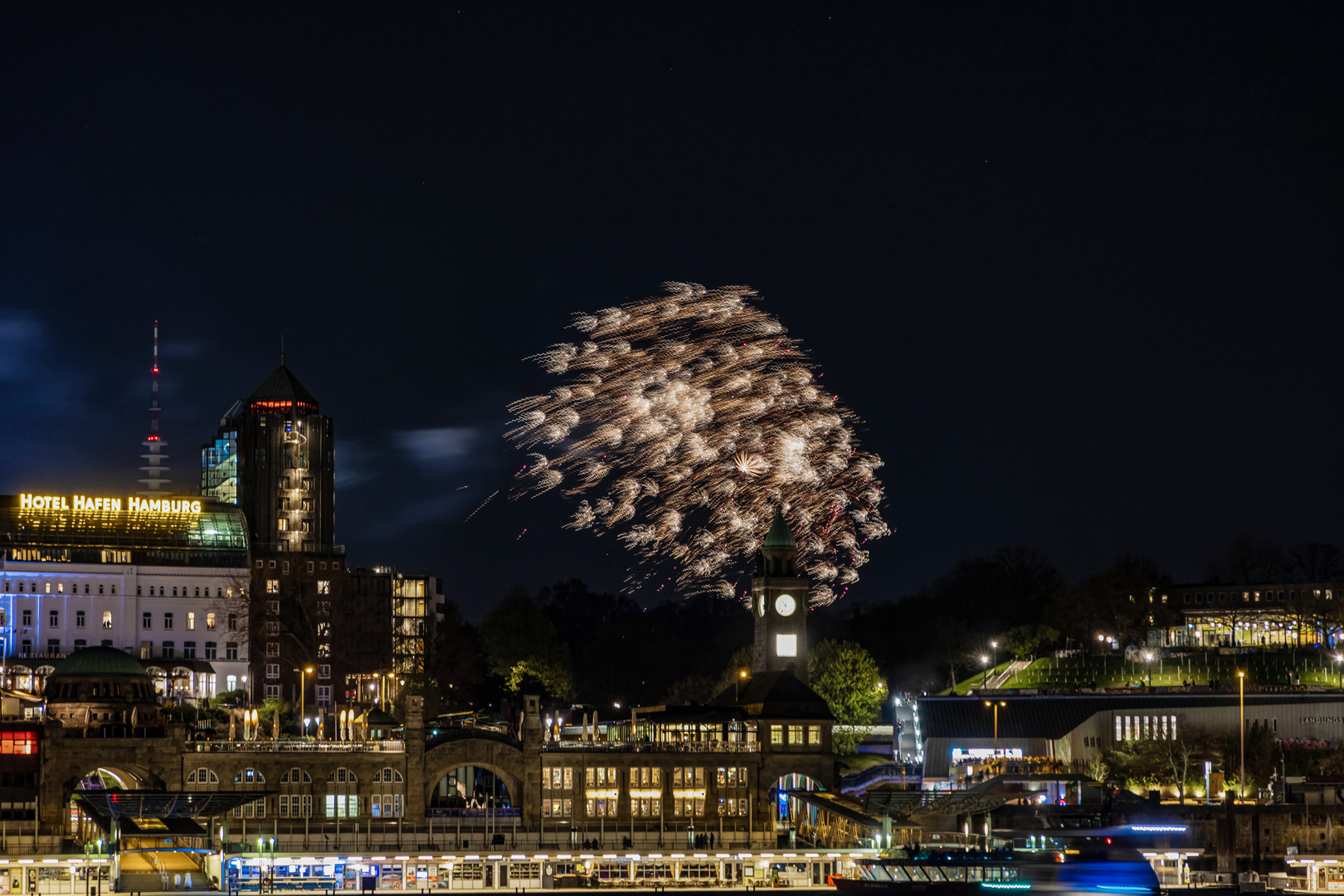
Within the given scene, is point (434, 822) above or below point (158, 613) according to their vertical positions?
below

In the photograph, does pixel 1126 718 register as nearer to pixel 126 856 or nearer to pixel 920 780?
pixel 920 780

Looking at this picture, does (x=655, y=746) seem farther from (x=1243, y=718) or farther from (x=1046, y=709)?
(x=1243, y=718)

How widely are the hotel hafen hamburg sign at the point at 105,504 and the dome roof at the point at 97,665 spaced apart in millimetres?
58131

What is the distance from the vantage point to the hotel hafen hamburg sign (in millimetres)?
184250

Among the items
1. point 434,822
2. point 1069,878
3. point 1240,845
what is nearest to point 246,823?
point 434,822

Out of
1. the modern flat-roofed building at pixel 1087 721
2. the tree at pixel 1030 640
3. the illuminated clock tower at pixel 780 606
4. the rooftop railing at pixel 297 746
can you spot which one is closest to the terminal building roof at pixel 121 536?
the illuminated clock tower at pixel 780 606

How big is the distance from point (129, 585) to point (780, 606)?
68.5 m

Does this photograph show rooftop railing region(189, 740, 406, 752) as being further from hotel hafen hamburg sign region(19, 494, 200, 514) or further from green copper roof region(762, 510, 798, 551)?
hotel hafen hamburg sign region(19, 494, 200, 514)

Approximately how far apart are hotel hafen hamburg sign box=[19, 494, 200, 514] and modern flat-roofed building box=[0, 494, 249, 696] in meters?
0.09

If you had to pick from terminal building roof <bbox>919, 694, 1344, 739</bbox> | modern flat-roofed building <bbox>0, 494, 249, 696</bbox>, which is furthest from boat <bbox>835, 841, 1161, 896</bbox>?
modern flat-roofed building <bbox>0, 494, 249, 696</bbox>

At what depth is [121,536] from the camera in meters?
184

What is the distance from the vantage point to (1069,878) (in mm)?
101188

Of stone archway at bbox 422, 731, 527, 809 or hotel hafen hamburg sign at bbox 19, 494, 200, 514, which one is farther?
hotel hafen hamburg sign at bbox 19, 494, 200, 514

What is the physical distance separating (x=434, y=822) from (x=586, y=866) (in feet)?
39.1
